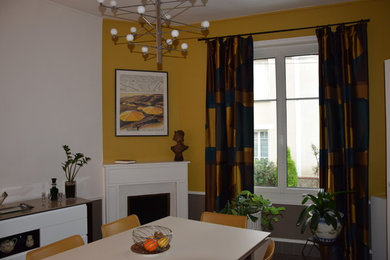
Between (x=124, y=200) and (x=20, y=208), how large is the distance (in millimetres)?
1479

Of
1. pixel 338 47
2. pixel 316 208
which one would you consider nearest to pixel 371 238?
pixel 316 208

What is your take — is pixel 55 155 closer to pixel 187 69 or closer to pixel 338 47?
pixel 187 69

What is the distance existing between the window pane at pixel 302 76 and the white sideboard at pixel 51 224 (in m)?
2.99

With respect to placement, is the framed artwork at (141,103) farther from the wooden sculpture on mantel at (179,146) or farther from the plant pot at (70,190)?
the plant pot at (70,190)

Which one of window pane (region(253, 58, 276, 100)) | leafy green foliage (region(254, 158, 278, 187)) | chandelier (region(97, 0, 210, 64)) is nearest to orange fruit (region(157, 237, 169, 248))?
chandelier (region(97, 0, 210, 64))

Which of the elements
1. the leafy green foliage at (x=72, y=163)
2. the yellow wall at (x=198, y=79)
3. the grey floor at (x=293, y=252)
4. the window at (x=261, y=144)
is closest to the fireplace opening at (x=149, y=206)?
the yellow wall at (x=198, y=79)

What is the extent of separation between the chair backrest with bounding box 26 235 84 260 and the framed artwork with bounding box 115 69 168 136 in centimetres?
243

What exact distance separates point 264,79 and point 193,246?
2.99 meters

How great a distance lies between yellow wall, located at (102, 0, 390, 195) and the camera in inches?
157

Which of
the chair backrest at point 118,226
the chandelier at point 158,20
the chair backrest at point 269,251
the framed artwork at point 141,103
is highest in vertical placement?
the chandelier at point 158,20

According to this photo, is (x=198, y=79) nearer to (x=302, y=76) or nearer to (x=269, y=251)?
(x=302, y=76)

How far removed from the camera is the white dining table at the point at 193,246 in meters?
2.04

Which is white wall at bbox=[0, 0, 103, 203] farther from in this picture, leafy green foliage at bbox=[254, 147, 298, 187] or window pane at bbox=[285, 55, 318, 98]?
window pane at bbox=[285, 55, 318, 98]

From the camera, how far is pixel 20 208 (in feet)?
10.8
